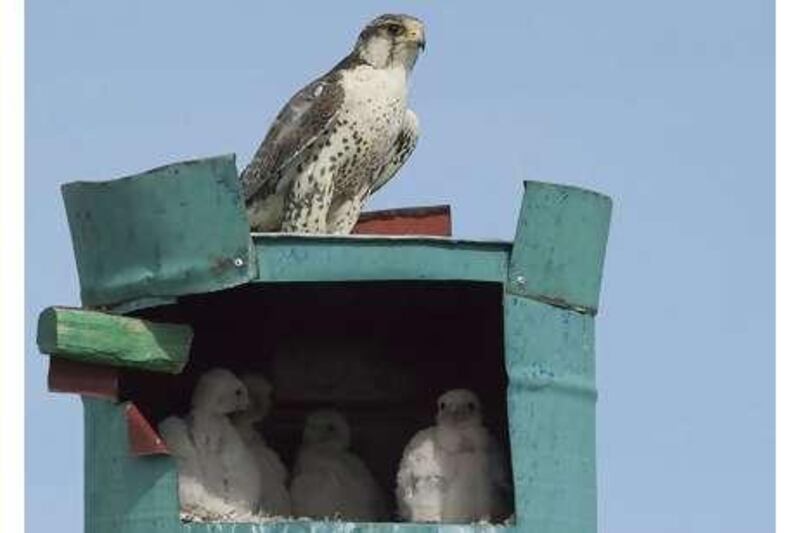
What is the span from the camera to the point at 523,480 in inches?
803

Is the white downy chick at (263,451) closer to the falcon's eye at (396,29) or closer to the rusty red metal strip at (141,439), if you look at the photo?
the rusty red metal strip at (141,439)

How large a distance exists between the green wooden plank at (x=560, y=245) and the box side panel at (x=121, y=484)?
197 centimetres

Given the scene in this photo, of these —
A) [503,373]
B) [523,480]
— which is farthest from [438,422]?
[523,480]

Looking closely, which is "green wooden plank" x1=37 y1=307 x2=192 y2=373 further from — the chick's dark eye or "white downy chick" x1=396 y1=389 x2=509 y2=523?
the chick's dark eye

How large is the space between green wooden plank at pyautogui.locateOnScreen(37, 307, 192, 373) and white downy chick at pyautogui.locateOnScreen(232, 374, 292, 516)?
1.77 m

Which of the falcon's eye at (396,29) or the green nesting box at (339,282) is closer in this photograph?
the green nesting box at (339,282)

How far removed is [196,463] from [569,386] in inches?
89.9

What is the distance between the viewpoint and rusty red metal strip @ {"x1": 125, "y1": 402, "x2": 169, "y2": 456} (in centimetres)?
2042

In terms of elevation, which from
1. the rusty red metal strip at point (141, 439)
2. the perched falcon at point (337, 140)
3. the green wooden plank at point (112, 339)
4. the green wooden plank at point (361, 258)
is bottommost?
the rusty red metal strip at point (141, 439)

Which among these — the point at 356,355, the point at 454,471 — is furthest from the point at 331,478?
the point at 454,471

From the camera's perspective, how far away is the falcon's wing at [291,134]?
2192cm

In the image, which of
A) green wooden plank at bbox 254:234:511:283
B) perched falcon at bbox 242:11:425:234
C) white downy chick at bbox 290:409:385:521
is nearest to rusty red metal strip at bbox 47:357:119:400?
Answer: green wooden plank at bbox 254:234:511:283

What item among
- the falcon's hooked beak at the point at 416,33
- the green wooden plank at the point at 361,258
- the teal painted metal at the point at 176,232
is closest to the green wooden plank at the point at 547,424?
the green wooden plank at the point at 361,258

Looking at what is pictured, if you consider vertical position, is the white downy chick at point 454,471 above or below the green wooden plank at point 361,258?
below
